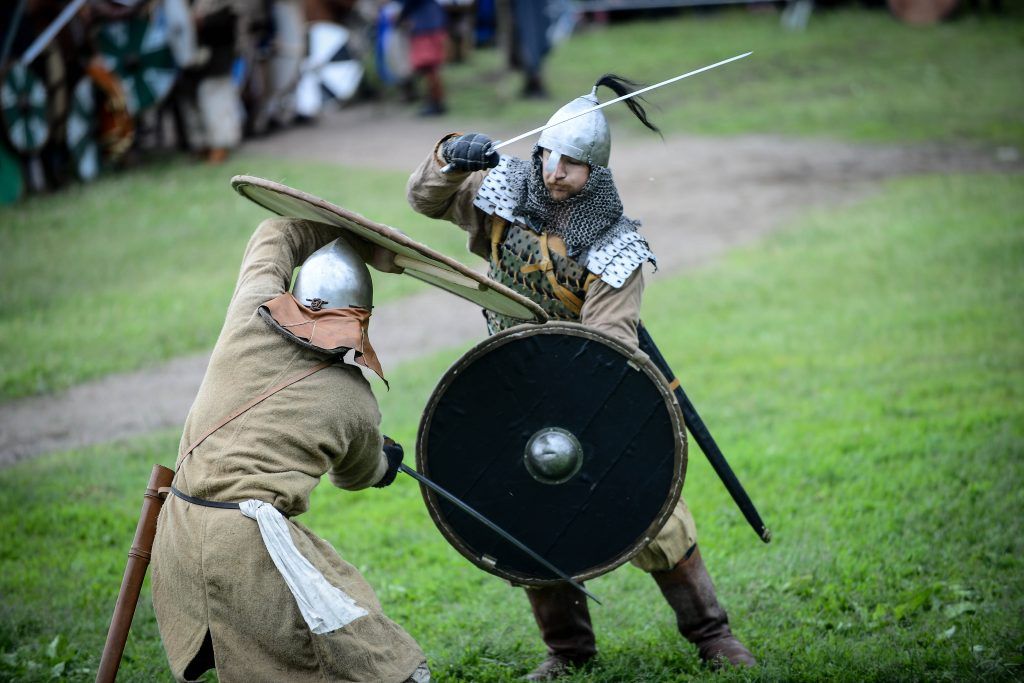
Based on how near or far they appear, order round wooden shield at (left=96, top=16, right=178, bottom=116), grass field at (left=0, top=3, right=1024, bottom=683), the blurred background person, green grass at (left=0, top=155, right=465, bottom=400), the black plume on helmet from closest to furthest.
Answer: the black plume on helmet, grass field at (left=0, top=3, right=1024, bottom=683), green grass at (left=0, top=155, right=465, bottom=400), round wooden shield at (left=96, top=16, right=178, bottom=116), the blurred background person

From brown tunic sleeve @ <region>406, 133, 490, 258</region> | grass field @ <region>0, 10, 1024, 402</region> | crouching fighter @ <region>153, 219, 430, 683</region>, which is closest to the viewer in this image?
crouching fighter @ <region>153, 219, 430, 683</region>

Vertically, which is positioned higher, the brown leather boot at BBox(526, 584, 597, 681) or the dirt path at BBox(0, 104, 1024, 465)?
the brown leather boot at BBox(526, 584, 597, 681)

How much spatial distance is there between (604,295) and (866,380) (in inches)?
146

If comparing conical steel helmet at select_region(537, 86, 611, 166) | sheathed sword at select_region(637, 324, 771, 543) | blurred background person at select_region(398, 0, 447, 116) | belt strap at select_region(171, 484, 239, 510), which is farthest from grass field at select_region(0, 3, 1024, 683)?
blurred background person at select_region(398, 0, 447, 116)

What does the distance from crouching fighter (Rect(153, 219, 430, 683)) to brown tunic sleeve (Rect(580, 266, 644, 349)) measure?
75cm

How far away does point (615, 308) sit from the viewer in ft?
11.4

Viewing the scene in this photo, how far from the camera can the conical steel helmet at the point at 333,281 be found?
3.09 metres

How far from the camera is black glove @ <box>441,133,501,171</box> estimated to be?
3.35 meters

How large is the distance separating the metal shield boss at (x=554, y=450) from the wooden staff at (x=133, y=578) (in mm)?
740

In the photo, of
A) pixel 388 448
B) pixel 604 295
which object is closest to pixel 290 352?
pixel 388 448

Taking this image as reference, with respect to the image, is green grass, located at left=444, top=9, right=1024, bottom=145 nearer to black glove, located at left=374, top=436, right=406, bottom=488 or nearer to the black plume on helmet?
the black plume on helmet

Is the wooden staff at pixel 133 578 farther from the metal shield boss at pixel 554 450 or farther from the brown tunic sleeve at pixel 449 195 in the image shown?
the brown tunic sleeve at pixel 449 195

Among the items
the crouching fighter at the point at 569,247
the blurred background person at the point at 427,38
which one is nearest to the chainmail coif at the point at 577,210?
the crouching fighter at the point at 569,247

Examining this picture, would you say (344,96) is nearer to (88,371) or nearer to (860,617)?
(88,371)
